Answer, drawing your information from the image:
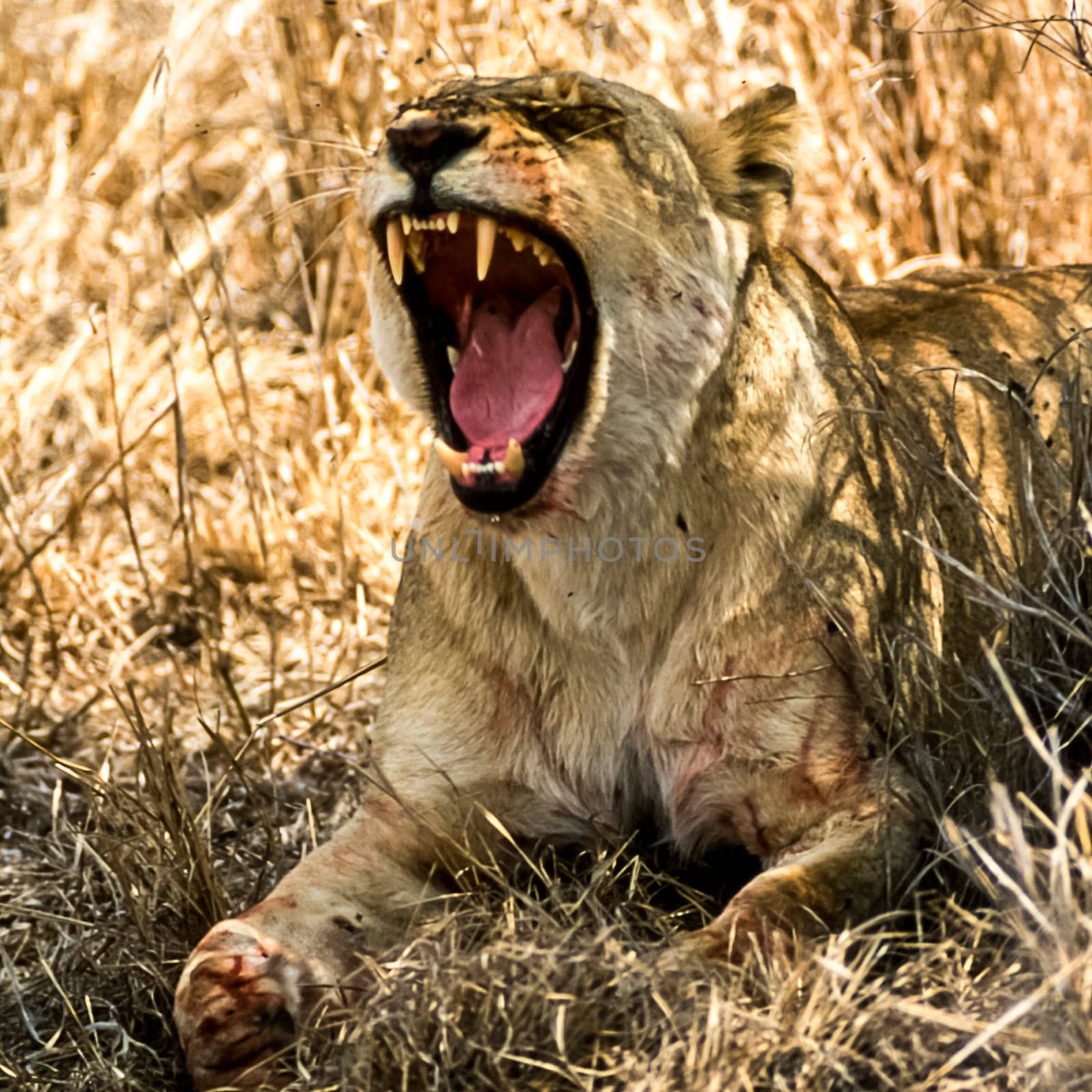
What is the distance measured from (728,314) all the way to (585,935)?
2.92ft

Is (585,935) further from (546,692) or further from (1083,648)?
(1083,648)

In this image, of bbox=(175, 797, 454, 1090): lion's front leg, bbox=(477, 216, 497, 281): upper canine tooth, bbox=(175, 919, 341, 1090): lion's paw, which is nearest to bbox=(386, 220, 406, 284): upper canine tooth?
bbox=(477, 216, 497, 281): upper canine tooth

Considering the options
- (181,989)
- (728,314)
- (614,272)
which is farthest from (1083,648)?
(181,989)

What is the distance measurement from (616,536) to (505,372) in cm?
34

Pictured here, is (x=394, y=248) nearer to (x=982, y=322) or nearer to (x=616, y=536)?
(x=616, y=536)

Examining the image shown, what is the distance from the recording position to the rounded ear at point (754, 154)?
269 cm

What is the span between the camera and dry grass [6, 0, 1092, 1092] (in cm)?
210

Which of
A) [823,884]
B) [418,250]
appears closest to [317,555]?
[418,250]

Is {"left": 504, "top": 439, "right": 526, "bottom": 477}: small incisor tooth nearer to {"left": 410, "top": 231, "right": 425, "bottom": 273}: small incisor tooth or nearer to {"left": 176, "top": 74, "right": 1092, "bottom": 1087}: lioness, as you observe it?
{"left": 176, "top": 74, "right": 1092, "bottom": 1087}: lioness

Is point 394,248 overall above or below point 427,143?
below

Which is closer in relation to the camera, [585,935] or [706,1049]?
[706,1049]

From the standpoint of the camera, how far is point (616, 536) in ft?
8.47

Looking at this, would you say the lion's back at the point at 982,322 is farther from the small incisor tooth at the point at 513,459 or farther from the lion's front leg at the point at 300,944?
the lion's front leg at the point at 300,944

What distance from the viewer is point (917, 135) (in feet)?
15.5
